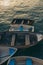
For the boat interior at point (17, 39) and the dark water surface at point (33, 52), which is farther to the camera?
the boat interior at point (17, 39)

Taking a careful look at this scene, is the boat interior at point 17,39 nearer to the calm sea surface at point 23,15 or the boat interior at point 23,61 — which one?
the calm sea surface at point 23,15

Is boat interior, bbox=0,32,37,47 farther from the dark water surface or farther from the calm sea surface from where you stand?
the calm sea surface

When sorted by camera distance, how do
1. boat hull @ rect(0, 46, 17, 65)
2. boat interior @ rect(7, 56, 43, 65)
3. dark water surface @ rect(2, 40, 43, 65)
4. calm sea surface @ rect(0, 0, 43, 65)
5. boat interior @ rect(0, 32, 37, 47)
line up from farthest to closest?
calm sea surface @ rect(0, 0, 43, 65) → boat interior @ rect(0, 32, 37, 47) → dark water surface @ rect(2, 40, 43, 65) → boat hull @ rect(0, 46, 17, 65) → boat interior @ rect(7, 56, 43, 65)

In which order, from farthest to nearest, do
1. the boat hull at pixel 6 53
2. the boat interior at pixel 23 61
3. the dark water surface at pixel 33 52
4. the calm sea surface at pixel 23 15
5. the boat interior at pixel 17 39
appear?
the calm sea surface at pixel 23 15, the boat interior at pixel 17 39, the dark water surface at pixel 33 52, the boat hull at pixel 6 53, the boat interior at pixel 23 61

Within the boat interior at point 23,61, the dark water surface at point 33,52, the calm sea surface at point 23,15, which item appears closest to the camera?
the boat interior at point 23,61

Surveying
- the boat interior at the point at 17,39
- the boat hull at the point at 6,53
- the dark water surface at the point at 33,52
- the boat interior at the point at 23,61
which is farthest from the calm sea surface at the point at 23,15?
the boat interior at the point at 23,61

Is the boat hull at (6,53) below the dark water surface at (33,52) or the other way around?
the other way around

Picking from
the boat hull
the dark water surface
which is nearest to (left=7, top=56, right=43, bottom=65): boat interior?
the boat hull

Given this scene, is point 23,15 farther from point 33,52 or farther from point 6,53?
point 6,53
